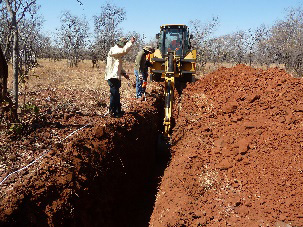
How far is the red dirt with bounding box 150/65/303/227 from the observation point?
386 centimetres

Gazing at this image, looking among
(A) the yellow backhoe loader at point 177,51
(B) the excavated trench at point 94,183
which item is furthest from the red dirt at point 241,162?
(A) the yellow backhoe loader at point 177,51

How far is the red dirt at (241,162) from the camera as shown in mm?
3857

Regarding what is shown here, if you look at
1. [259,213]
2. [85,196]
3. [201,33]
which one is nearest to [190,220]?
[259,213]

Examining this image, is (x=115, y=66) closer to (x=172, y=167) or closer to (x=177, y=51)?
(x=172, y=167)

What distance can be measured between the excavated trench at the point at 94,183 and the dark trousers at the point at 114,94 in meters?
0.31

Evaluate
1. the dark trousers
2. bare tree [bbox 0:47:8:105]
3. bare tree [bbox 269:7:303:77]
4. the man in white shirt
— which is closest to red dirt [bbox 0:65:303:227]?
the dark trousers

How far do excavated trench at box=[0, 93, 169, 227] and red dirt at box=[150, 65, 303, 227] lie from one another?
83 centimetres

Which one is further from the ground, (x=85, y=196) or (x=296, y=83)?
(x=296, y=83)

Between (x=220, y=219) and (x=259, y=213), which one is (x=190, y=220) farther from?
(x=259, y=213)

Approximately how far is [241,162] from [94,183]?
2.68 metres

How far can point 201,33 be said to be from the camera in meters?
33.0

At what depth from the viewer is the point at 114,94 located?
18.8ft

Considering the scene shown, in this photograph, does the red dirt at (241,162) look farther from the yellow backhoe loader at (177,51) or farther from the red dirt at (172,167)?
the yellow backhoe loader at (177,51)

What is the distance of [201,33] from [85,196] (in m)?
32.4
